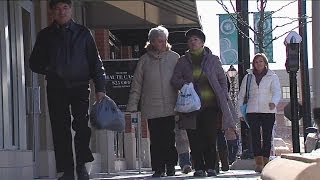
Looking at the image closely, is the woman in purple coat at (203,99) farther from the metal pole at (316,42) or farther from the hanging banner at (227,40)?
the hanging banner at (227,40)

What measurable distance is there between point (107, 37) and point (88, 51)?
35.0 feet

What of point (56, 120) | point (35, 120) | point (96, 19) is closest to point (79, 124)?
point (56, 120)

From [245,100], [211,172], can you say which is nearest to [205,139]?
[211,172]

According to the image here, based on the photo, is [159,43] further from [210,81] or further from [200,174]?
[200,174]

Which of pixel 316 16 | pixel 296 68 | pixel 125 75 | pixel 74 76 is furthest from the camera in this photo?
pixel 125 75

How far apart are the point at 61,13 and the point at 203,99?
2.29m

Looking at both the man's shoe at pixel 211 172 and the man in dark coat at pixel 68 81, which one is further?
the man's shoe at pixel 211 172

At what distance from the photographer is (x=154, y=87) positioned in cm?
939

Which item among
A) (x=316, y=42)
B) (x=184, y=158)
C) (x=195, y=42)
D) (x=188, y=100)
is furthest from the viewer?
(x=316, y=42)

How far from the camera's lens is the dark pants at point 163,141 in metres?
9.37

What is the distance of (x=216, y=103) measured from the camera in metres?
9.05

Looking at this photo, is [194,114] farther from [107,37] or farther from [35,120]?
[107,37]

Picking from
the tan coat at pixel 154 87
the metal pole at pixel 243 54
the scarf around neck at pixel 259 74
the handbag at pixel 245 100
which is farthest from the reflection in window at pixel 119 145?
the tan coat at pixel 154 87

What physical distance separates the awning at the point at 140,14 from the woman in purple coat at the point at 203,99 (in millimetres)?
7694
